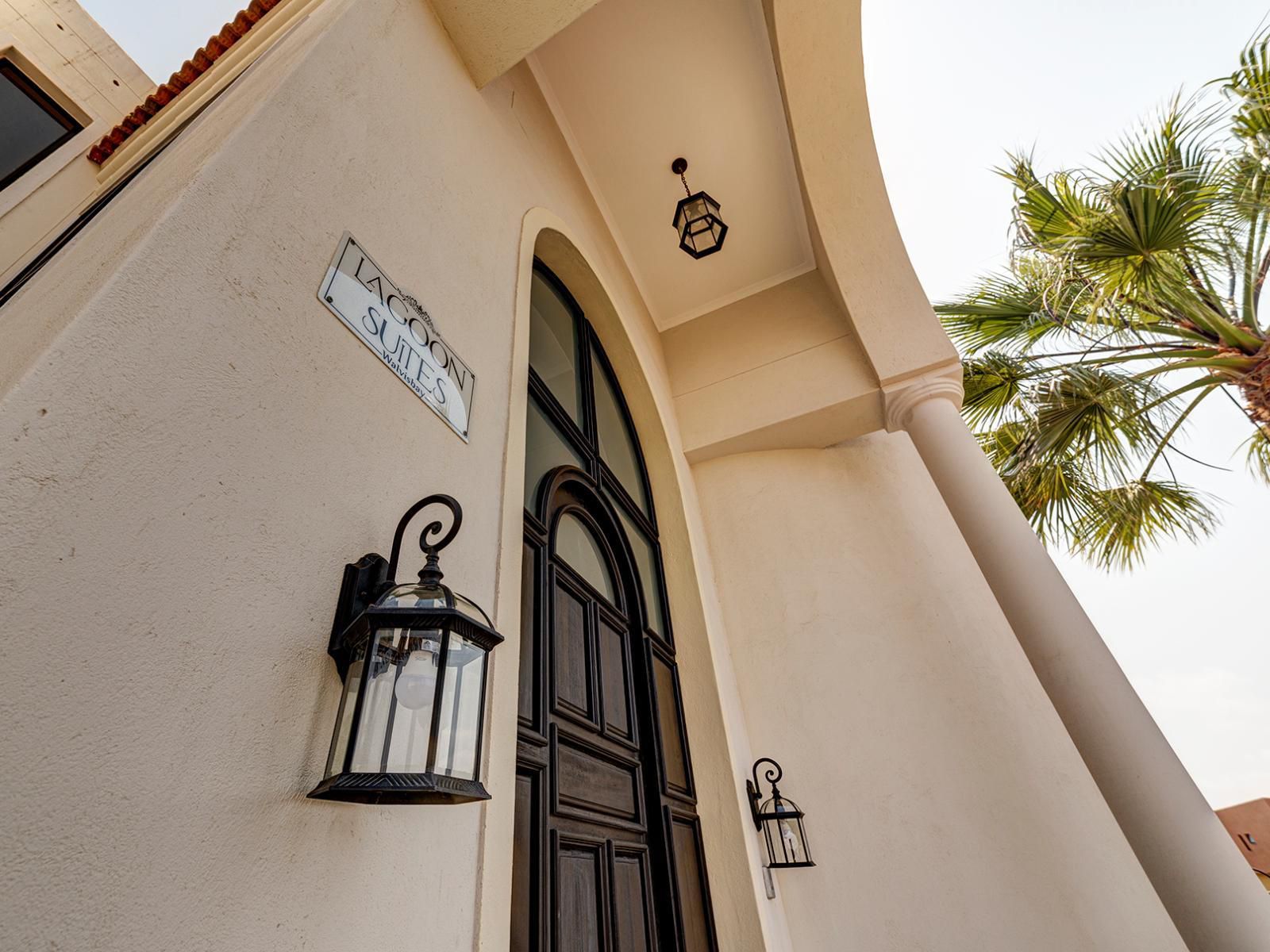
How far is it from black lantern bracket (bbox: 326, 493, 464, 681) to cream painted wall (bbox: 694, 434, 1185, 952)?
326 cm

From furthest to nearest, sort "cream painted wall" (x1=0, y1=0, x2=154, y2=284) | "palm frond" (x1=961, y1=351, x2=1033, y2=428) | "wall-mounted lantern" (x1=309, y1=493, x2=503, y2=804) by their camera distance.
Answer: "palm frond" (x1=961, y1=351, x2=1033, y2=428)
"cream painted wall" (x1=0, y1=0, x2=154, y2=284)
"wall-mounted lantern" (x1=309, y1=493, x2=503, y2=804)

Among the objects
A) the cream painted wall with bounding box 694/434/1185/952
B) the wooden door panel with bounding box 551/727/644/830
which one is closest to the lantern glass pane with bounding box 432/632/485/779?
the wooden door panel with bounding box 551/727/644/830

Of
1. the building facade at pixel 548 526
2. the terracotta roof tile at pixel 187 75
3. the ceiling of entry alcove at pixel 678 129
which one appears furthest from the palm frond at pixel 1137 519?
the terracotta roof tile at pixel 187 75

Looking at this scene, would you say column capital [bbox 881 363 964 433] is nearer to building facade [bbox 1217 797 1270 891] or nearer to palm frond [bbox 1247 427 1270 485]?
palm frond [bbox 1247 427 1270 485]

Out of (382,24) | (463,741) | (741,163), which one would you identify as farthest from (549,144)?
(463,741)

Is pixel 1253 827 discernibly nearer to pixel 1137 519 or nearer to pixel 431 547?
pixel 1137 519

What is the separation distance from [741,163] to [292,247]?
12.7 feet

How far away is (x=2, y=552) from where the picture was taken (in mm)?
621

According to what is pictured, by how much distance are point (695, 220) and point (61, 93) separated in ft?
11.3

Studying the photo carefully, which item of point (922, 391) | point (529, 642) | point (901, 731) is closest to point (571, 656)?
point (529, 642)

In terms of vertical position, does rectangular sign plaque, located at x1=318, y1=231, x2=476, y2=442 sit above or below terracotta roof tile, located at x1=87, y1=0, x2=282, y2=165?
below

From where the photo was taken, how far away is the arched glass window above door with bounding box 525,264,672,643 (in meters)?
2.64

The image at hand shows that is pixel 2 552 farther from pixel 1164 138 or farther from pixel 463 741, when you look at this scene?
pixel 1164 138

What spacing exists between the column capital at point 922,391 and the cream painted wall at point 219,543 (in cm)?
342
